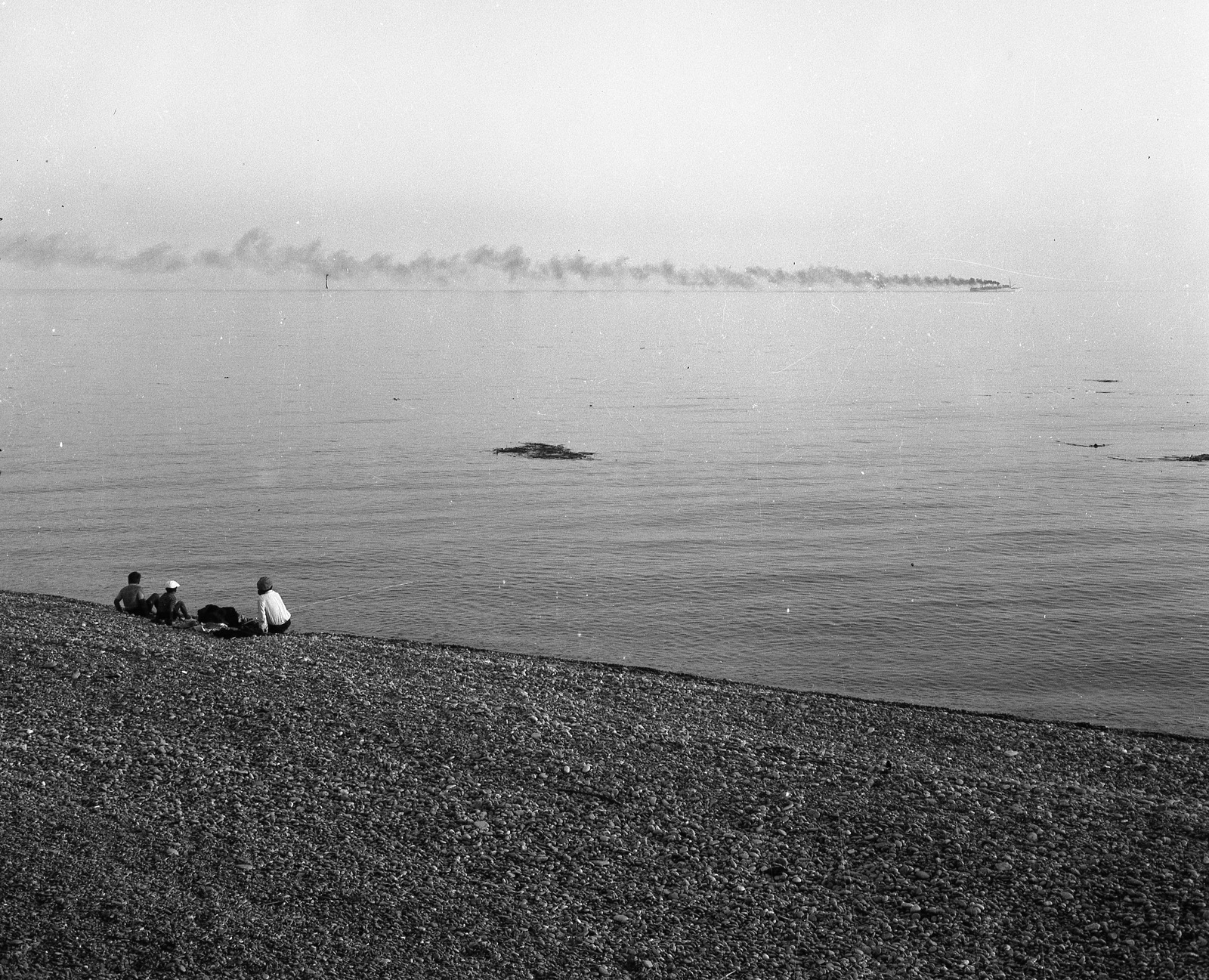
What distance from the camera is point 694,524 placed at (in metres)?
43.5

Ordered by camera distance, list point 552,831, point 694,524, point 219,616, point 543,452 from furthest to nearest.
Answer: point 543,452
point 694,524
point 219,616
point 552,831

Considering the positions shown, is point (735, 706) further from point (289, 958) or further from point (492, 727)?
point (289, 958)

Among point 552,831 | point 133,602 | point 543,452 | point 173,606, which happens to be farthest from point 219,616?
point 543,452

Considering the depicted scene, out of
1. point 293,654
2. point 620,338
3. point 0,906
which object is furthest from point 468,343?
point 0,906

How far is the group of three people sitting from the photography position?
2450cm

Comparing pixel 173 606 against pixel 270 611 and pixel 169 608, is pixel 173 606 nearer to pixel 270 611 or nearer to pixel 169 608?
pixel 169 608

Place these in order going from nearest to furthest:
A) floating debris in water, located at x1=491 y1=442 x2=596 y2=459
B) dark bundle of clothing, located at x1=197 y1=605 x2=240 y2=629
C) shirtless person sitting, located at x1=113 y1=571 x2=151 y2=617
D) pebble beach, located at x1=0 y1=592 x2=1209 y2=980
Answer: pebble beach, located at x1=0 y1=592 x2=1209 y2=980
dark bundle of clothing, located at x1=197 y1=605 x2=240 y2=629
shirtless person sitting, located at x1=113 y1=571 x2=151 y2=617
floating debris in water, located at x1=491 y1=442 x2=596 y2=459

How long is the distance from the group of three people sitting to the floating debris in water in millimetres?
34775

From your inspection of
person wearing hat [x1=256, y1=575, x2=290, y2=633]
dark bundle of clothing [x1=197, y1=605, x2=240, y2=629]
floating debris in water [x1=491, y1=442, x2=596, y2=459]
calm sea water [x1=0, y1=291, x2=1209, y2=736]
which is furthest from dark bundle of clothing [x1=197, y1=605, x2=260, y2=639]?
floating debris in water [x1=491, y1=442, x2=596, y2=459]

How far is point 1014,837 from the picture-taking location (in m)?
15.5

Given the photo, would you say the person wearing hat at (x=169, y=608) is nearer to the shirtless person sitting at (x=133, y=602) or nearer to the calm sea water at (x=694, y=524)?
the shirtless person sitting at (x=133, y=602)

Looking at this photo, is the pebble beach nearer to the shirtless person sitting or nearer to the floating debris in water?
the shirtless person sitting

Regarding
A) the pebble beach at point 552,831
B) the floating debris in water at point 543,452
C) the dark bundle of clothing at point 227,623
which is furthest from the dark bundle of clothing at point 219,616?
the floating debris in water at point 543,452

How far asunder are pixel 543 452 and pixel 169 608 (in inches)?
1480
